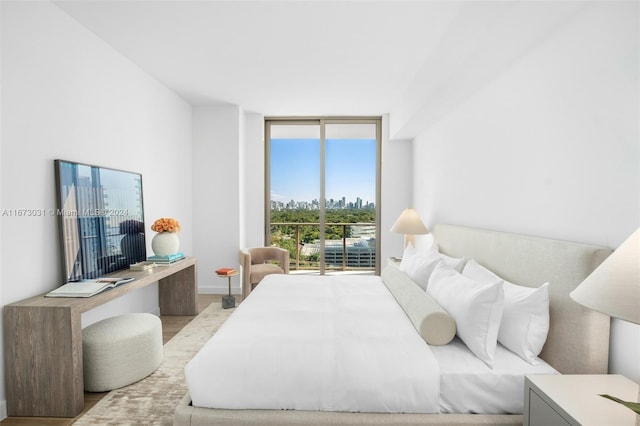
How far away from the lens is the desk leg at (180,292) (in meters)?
4.03

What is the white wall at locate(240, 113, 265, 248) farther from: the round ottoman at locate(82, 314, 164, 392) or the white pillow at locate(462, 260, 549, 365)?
the white pillow at locate(462, 260, 549, 365)

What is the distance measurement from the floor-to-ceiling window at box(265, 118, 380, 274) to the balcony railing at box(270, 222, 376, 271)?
2cm

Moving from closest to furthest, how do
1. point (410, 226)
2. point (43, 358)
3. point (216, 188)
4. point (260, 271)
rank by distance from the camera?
1. point (43, 358)
2. point (410, 226)
3. point (260, 271)
4. point (216, 188)

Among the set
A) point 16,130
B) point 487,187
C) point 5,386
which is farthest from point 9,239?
point 487,187

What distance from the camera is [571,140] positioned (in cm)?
185

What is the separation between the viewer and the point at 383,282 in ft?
10.6

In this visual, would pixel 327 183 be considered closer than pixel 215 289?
No

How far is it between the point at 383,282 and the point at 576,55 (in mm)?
2174

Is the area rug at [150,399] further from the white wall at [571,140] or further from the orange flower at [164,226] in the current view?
the white wall at [571,140]

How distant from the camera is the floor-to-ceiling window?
5.56 m

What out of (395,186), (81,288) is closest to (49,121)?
(81,288)

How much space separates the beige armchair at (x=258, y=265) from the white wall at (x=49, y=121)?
48.5 inches

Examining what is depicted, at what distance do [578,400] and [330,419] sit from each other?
3.20ft

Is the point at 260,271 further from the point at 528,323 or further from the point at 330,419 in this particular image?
the point at 528,323
